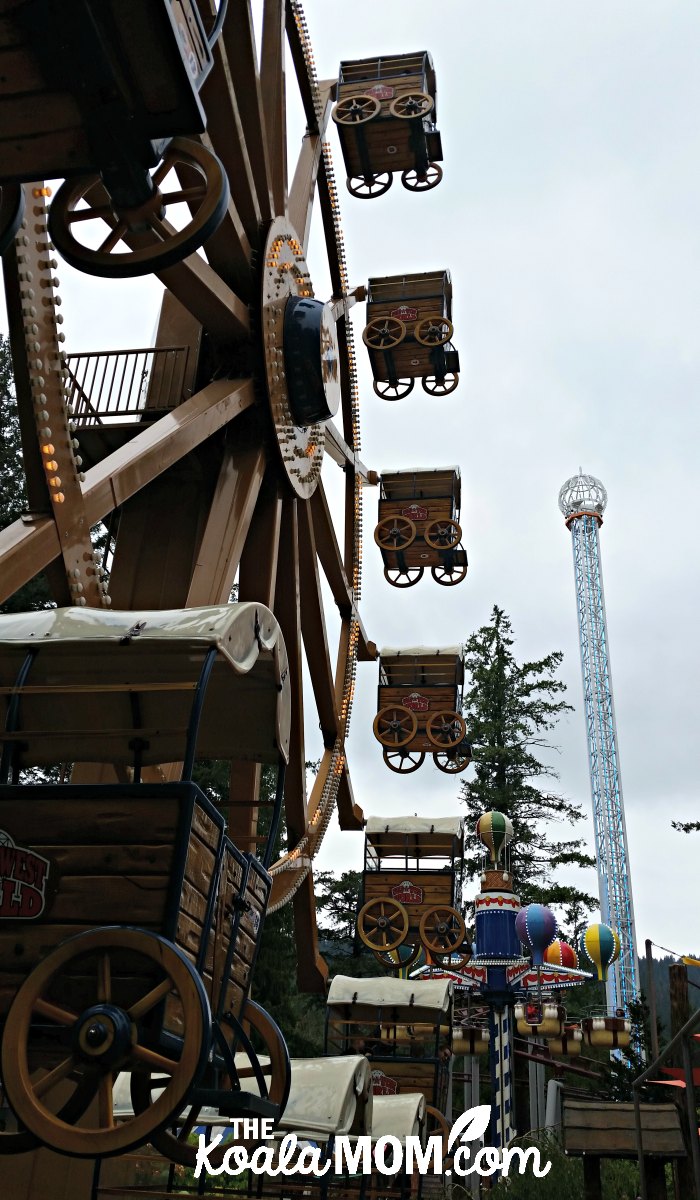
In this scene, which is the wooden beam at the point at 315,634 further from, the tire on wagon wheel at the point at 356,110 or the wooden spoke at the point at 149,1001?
the wooden spoke at the point at 149,1001

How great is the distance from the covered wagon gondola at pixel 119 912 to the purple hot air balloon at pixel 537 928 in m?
17.5

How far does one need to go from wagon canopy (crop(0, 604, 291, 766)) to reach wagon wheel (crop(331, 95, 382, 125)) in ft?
33.5

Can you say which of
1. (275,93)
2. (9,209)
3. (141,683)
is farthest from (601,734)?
(9,209)

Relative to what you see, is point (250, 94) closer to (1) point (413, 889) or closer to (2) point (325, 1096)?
(2) point (325, 1096)

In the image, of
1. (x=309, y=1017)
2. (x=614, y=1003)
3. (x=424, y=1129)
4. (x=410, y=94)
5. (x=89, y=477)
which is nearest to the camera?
(x=89, y=477)

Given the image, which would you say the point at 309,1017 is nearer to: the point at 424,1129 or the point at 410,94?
the point at 424,1129

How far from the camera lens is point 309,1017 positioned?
111ft

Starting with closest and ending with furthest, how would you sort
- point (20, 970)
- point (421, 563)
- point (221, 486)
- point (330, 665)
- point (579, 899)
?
1. point (20, 970)
2. point (221, 486)
3. point (330, 665)
4. point (421, 563)
5. point (579, 899)

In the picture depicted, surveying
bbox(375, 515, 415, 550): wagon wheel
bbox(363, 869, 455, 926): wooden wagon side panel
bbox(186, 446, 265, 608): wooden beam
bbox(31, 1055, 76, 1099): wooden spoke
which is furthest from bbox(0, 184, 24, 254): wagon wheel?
bbox(375, 515, 415, 550): wagon wheel

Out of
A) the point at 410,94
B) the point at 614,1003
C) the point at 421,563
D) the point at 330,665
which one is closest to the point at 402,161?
the point at 410,94

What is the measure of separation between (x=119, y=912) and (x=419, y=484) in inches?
483

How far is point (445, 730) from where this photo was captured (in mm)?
14898

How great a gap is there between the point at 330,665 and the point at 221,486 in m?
3.73

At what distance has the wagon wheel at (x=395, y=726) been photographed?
1483 cm
